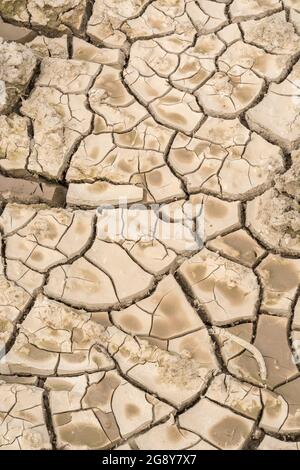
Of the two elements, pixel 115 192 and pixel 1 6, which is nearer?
pixel 115 192

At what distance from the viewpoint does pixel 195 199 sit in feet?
10.4

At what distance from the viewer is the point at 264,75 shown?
11.5 ft

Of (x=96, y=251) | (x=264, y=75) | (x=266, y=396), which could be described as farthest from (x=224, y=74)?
(x=266, y=396)

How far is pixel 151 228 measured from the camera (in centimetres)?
311

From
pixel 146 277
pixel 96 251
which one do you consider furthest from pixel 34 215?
pixel 146 277

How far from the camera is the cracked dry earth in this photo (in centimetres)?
268

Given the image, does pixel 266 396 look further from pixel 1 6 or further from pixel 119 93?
pixel 1 6

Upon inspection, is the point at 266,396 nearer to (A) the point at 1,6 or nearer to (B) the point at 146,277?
(B) the point at 146,277

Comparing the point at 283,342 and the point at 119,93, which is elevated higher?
the point at 119,93

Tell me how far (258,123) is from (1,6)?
1650 millimetres

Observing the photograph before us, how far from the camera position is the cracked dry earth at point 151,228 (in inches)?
106
